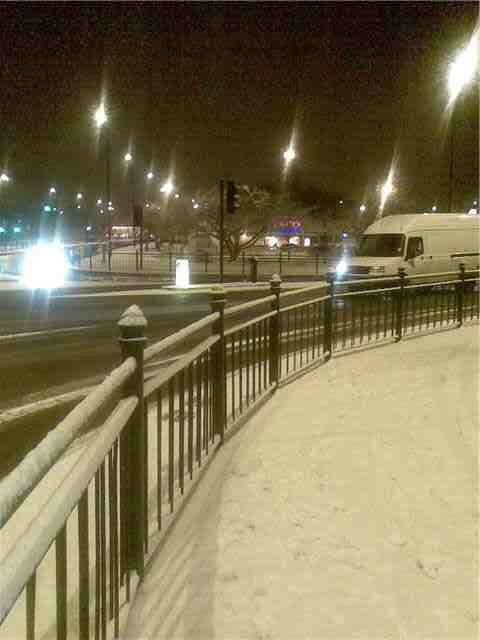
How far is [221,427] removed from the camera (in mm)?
6613

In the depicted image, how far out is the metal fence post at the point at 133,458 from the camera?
369 cm

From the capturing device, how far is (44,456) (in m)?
1.96

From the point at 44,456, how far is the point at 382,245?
84.3 ft

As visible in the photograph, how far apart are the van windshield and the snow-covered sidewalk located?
727 inches

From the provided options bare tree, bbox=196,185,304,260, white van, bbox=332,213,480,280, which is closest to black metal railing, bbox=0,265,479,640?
white van, bbox=332,213,480,280

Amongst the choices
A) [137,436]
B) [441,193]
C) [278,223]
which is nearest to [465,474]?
[137,436]

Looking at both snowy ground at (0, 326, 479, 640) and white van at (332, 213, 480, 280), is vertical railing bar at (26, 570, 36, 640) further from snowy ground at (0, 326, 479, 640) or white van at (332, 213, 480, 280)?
white van at (332, 213, 480, 280)

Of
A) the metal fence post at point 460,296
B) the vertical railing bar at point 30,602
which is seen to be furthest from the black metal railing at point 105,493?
the metal fence post at point 460,296

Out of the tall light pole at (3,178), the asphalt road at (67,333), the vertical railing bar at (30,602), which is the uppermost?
the tall light pole at (3,178)

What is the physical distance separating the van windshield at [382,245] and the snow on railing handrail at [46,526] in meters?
24.1

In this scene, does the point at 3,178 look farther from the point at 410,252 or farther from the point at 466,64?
the point at 466,64

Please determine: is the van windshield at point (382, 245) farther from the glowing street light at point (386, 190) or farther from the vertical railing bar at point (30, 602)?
the glowing street light at point (386, 190)

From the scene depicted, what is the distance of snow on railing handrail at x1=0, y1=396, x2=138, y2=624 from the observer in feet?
5.15

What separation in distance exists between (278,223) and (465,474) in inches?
2142
